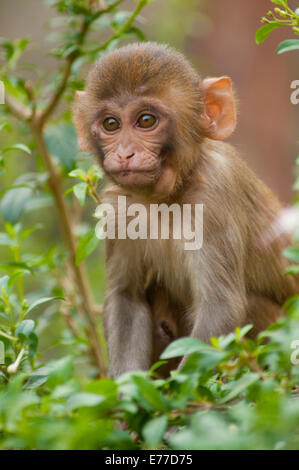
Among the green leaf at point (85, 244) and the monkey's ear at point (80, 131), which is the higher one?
the monkey's ear at point (80, 131)

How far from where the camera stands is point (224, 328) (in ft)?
14.8

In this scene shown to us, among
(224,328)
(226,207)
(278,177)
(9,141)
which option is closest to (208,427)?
(224,328)

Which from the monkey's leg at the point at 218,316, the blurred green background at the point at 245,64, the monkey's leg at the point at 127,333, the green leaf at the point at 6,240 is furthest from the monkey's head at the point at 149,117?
the blurred green background at the point at 245,64

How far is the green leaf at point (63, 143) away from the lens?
547 centimetres

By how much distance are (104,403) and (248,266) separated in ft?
9.47

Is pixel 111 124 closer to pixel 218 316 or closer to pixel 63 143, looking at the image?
pixel 63 143

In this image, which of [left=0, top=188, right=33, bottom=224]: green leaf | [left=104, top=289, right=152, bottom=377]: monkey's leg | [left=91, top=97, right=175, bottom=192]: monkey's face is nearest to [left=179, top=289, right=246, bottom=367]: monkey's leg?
[left=104, top=289, right=152, bottom=377]: monkey's leg

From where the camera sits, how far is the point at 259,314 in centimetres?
521

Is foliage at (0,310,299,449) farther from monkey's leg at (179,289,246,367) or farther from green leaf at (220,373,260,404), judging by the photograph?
monkey's leg at (179,289,246,367)

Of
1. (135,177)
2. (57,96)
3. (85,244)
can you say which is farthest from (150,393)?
(57,96)

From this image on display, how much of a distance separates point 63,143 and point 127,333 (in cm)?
172

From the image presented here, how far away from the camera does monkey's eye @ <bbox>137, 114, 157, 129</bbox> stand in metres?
4.50

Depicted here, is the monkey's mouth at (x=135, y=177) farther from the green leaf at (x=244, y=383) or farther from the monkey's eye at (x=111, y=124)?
the green leaf at (x=244, y=383)

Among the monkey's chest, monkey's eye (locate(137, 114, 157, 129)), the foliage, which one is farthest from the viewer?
the monkey's chest
